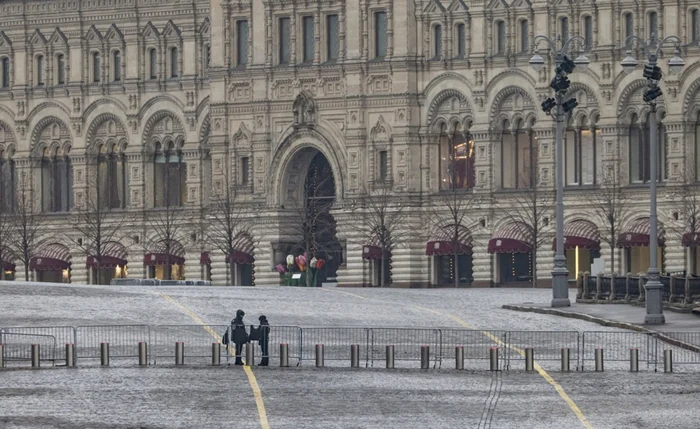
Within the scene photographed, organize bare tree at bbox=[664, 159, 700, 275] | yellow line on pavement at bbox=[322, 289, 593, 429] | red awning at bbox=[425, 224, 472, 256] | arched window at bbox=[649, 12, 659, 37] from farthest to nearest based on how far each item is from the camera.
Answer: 1. red awning at bbox=[425, 224, 472, 256]
2. arched window at bbox=[649, 12, 659, 37]
3. bare tree at bbox=[664, 159, 700, 275]
4. yellow line on pavement at bbox=[322, 289, 593, 429]

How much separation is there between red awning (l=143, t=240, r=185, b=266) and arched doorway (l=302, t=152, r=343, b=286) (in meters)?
7.70

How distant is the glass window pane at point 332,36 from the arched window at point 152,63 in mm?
11606

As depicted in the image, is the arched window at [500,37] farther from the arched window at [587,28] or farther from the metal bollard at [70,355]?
the metal bollard at [70,355]

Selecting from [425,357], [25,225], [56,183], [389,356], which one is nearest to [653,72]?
[425,357]

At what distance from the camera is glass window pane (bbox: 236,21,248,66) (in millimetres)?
124375

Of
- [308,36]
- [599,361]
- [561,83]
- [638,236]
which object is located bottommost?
[599,361]

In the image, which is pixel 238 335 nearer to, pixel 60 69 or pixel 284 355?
pixel 284 355

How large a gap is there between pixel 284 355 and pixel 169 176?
71931mm

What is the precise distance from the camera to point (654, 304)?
6938 cm

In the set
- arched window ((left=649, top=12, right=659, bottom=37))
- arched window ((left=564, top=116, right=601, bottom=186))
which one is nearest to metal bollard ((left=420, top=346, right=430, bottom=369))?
arched window ((left=649, top=12, right=659, bottom=37))

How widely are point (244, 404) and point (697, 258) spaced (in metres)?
63.5

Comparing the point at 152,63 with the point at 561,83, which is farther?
the point at 152,63

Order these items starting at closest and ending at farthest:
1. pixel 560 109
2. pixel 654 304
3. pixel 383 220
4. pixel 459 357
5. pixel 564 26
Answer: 1. pixel 459 357
2. pixel 654 304
3. pixel 560 109
4. pixel 564 26
5. pixel 383 220

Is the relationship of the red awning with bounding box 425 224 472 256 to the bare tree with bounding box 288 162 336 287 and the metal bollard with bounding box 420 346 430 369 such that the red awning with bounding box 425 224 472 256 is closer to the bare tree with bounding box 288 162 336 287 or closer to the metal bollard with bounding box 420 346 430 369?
the bare tree with bounding box 288 162 336 287
